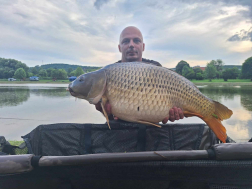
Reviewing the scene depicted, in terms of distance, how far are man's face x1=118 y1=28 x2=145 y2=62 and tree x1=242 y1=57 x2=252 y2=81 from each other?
3224cm

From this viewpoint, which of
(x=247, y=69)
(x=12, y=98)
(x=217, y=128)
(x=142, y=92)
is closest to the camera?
(x=142, y=92)

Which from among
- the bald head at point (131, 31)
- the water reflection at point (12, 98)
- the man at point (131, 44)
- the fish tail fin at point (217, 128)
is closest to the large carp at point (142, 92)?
the fish tail fin at point (217, 128)

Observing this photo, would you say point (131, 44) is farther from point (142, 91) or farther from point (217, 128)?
point (217, 128)

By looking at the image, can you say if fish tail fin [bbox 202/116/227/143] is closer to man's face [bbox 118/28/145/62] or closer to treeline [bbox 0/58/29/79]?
man's face [bbox 118/28/145/62]

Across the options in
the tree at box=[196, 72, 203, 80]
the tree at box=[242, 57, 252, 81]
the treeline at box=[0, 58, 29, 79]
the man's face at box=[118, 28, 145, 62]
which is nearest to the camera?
the man's face at box=[118, 28, 145, 62]

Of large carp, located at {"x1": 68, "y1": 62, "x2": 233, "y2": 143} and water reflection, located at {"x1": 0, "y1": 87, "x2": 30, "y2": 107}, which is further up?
large carp, located at {"x1": 68, "y1": 62, "x2": 233, "y2": 143}

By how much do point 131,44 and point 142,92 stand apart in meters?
0.73

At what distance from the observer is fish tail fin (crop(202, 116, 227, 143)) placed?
99 cm

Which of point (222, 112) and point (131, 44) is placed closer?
point (222, 112)

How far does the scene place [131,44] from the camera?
58.6 inches

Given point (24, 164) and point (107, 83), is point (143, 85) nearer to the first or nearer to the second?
point (107, 83)

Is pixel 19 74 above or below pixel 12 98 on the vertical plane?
above

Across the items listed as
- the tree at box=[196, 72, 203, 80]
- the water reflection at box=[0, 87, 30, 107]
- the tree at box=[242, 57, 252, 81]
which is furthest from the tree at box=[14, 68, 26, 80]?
the tree at box=[242, 57, 252, 81]

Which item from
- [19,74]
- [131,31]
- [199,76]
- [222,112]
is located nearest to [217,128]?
[222,112]
